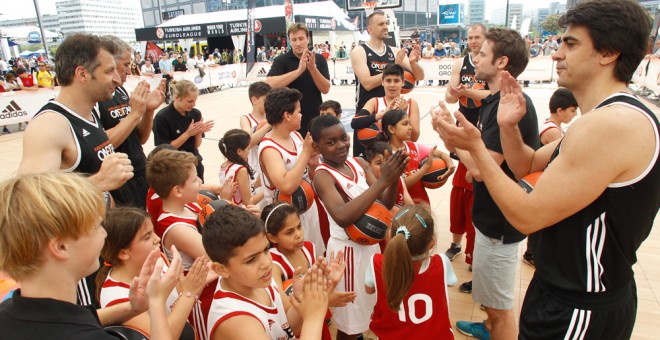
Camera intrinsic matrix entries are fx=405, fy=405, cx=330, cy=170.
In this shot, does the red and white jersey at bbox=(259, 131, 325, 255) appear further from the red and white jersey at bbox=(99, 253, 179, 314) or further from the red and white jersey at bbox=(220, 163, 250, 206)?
the red and white jersey at bbox=(99, 253, 179, 314)

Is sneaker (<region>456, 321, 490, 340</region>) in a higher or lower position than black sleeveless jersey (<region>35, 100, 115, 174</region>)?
lower

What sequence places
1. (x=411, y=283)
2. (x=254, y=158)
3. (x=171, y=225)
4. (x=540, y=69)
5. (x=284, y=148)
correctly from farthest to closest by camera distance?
(x=540, y=69) → (x=254, y=158) → (x=284, y=148) → (x=171, y=225) → (x=411, y=283)

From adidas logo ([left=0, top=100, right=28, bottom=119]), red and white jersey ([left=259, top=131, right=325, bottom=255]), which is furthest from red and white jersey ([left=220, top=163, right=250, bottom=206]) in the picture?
adidas logo ([left=0, top=100, right=28, bottom=119])

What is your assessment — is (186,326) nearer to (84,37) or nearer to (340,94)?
(84,37)

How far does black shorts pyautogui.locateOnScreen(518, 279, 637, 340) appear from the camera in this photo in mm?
1680

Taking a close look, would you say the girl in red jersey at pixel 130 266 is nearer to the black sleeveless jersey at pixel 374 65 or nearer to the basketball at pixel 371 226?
the basketball at pixel 371 226

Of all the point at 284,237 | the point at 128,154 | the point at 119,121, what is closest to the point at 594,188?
the point at 284,237

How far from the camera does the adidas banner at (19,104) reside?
11953 millimetres

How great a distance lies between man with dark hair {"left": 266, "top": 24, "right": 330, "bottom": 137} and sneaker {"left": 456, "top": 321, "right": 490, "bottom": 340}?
2718mm

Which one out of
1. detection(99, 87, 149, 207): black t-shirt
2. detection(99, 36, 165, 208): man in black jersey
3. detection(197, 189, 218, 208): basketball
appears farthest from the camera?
detection(99, 87, 149, 207): black t-shirt

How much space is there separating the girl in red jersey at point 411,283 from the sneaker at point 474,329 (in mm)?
1082

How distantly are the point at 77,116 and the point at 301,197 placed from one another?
1.67 meters

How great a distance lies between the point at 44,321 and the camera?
3.73 feet

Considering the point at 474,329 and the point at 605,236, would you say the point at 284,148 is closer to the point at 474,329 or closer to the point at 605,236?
the point at 474,329
